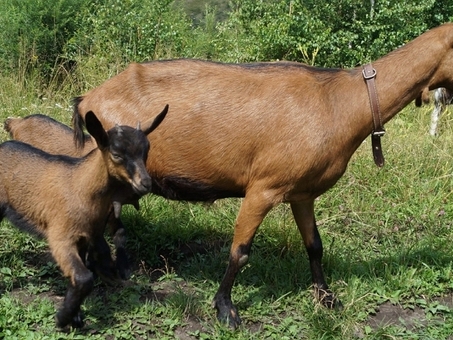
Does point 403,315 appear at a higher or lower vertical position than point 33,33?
lower

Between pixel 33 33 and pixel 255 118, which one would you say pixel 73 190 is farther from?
pixel 33 33

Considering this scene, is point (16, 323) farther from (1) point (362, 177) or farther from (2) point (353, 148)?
(1) point (362, 177)

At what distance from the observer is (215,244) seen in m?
6.16

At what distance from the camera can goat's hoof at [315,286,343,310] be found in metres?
5.35

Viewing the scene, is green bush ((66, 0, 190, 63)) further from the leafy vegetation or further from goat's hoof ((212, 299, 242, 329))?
goat's hoof ((212, 299, 242, 329))

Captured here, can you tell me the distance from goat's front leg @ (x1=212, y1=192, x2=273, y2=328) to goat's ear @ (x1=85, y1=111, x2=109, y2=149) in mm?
1185

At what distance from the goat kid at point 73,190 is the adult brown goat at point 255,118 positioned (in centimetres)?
54

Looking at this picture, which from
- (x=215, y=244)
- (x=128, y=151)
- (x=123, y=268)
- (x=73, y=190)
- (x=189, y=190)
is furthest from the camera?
(x=215, y=244)

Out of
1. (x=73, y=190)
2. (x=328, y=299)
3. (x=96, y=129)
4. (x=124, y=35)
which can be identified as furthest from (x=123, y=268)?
(x=124, y=35)

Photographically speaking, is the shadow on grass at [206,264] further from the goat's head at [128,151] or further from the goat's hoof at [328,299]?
the goat's head at [128,151]

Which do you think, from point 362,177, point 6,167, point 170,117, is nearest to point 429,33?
point 170,117

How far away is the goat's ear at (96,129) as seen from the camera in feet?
13.4

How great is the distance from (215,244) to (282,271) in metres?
0.72

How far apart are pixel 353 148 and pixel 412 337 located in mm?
1413
